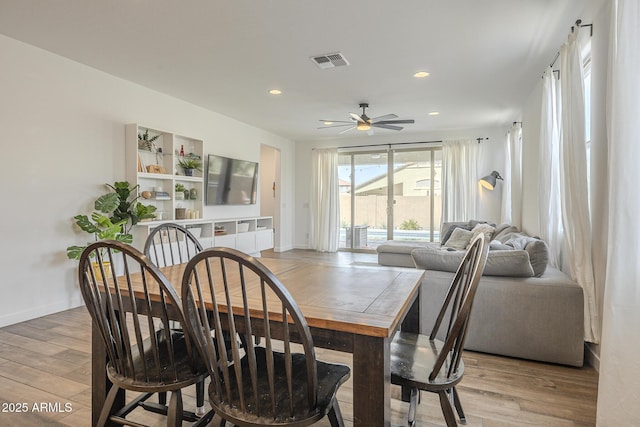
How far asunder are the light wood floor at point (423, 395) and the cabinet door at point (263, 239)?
12.1ft

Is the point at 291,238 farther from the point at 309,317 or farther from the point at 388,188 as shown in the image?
the point at 309,317

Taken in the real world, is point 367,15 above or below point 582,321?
above

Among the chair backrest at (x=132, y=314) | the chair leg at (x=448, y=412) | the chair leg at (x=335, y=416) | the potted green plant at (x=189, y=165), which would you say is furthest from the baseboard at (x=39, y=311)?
the chair leg at (x=448, y=412)

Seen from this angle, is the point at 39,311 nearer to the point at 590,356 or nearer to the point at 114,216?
the point at 114,216

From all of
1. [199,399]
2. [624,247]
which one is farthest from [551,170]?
[199,399]

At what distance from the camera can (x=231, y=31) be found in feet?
10.1

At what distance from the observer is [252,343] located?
1.16 meters

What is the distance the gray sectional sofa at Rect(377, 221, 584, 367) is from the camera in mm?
2480

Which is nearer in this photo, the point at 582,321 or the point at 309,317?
the point at 309,317

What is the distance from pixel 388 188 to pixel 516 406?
602cm

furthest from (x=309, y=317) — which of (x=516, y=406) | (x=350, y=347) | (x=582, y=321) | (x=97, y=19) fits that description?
(x=97, y=19)

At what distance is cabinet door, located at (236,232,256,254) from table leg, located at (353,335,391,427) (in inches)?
195

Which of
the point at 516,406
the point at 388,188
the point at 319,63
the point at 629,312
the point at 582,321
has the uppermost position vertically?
the point at 319,63

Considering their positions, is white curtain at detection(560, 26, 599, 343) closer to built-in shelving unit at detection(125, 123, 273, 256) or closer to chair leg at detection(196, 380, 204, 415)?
chair leg at detection(196, 380, 204, 415)
